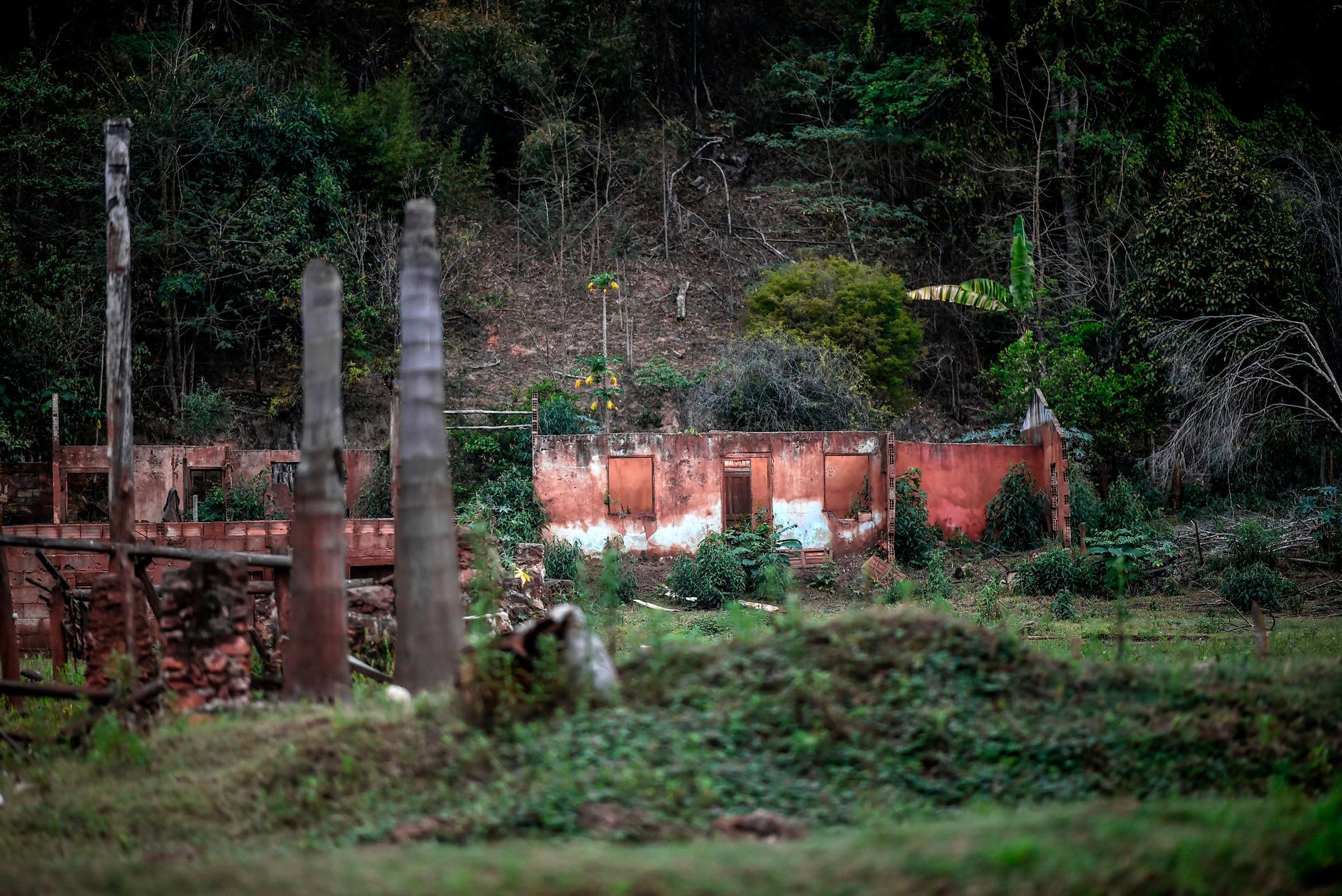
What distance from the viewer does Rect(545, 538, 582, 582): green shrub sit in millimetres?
19703

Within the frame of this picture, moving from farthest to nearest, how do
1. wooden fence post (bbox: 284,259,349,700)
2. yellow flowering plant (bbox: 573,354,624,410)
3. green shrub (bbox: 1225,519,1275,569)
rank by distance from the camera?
yellow flowering plant (bbox: 573,354,624,410)
green shrub (bbox: 1225,519,1275,569)
wooden fence post (bbox: 284,259,349,700)

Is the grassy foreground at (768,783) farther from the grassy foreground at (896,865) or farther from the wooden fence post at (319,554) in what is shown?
the wooden fence post at (319,554)

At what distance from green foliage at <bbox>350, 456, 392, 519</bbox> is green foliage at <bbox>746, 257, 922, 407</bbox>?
9244 mm

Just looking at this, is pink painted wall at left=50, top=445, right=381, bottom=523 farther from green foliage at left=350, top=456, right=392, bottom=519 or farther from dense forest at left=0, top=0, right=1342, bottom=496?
dense forest at left=0, top=0, right=1342, bottom=496

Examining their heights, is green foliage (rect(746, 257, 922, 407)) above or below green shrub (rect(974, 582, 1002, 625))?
above

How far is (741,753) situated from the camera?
6473mm

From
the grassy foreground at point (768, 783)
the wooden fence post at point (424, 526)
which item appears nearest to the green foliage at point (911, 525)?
the grassy foreground at point (768, 783)

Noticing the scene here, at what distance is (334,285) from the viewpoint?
28.5 feet

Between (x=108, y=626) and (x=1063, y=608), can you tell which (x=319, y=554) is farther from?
(x=1063, y=608)

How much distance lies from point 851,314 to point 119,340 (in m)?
18.8

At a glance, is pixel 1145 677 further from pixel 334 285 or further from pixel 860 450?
pixel 860 450

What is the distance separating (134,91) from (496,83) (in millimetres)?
10943

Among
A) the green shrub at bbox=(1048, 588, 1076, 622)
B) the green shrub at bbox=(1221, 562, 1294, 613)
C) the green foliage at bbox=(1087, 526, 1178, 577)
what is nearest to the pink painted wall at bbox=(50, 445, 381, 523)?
the green shrub at bbox=(1048, 588, 1076, 622)

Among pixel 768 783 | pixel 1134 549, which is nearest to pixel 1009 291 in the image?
pixel 1134 549
